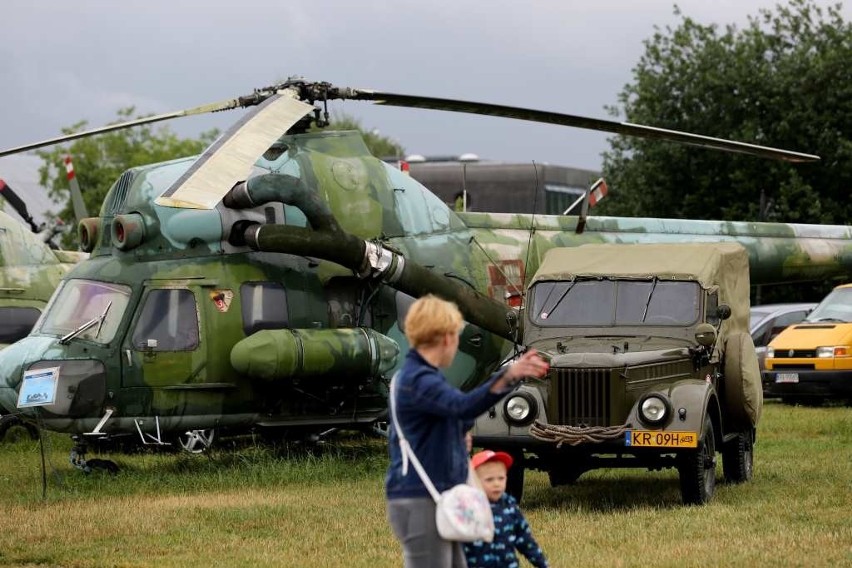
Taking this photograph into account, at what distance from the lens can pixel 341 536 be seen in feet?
33.8

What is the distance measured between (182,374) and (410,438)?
8243 millimetres

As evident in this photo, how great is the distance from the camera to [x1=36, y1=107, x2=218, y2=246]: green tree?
184ft

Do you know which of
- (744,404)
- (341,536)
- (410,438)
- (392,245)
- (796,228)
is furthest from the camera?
(796,228)

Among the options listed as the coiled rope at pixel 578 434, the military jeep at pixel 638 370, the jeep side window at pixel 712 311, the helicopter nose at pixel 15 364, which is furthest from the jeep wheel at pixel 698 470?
the helicopter nose at pixel 15 364

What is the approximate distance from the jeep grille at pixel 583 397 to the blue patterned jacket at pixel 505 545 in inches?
190

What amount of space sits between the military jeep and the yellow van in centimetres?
853

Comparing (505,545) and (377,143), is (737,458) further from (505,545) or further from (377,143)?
(377,143)

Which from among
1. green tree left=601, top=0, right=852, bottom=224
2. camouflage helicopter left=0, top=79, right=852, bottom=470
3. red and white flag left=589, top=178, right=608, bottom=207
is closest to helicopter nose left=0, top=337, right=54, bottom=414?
camouflage helicopter left=0, top=79, right=852, bottom=470

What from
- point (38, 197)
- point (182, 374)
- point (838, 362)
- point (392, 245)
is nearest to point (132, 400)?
point (182, 374)

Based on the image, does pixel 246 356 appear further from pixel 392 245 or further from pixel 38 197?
pixel 38 197

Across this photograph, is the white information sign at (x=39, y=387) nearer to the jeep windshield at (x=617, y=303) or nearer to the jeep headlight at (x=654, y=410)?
the jeep windshield at (x=617, y=303)

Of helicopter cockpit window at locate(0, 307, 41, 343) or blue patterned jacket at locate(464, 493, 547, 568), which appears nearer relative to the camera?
blue patterned jacket at locate(464, 493, 547, 568)

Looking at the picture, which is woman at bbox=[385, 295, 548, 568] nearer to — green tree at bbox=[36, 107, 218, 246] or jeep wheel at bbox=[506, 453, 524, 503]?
jeep wheel at bbox=[506, 453, 524, 503]

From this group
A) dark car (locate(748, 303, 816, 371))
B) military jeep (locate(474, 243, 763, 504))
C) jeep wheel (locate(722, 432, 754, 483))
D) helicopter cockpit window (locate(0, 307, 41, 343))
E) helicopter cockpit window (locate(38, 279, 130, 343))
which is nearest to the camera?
military jeep (locate(474, 243, 763, 504))
